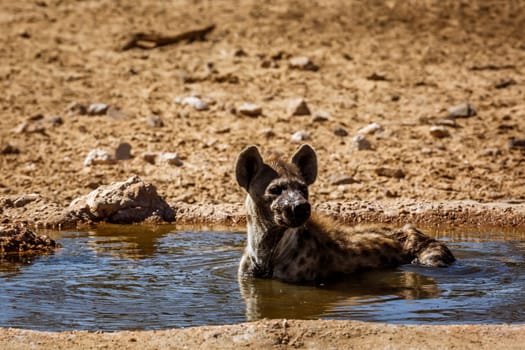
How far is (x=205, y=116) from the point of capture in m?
12.6

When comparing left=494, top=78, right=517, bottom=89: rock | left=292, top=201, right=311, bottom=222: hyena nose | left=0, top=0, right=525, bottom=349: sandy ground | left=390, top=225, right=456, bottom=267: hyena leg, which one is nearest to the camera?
left=292, top=201, right=311, bottom=222: hyena nose

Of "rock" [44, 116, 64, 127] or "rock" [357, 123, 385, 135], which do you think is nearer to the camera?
"rock" [357, 123, 385, 135]

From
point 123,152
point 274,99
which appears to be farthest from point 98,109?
point 274,99

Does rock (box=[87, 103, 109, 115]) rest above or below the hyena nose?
above

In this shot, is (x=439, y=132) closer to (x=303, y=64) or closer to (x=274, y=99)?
(x=274, y=99)

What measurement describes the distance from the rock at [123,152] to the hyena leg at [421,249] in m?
4.35

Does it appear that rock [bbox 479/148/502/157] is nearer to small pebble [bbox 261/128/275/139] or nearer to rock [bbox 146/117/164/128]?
small pebble [bbox 261/128/275/139]

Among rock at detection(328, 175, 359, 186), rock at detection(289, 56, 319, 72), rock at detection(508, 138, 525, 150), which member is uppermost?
rock at detection(289, 56, 319, 72)

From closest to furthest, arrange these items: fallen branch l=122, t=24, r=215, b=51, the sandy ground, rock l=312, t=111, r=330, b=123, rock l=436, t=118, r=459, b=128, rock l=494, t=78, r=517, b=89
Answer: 1. the sandy ground
2. rock l=436, t=118, r=459, b=128
3. rock l=312, t=111, r=330, b=123
4. rock l=494, t=78, r=517, b=89
5. fallen branch l=122, t=24, r=215, b=51

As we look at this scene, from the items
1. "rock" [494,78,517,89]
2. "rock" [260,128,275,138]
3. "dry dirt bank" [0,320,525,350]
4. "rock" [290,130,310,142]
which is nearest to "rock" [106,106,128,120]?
"rock" [260,128,275,138]

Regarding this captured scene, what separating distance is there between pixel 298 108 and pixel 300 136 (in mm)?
815

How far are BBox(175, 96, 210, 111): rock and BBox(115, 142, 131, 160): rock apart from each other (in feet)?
5.43

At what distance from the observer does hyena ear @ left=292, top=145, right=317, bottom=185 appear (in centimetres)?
707

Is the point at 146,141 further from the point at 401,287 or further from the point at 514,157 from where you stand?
the point at 401,287
